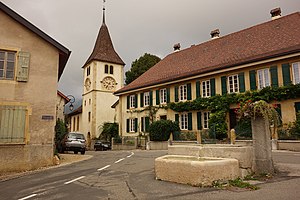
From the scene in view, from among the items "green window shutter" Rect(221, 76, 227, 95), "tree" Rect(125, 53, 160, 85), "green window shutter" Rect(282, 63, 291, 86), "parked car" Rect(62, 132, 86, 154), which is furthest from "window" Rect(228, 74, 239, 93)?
"tree" Rect(125, 53, 160, 85)

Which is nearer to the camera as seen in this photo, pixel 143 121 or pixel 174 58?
pixel 143 121

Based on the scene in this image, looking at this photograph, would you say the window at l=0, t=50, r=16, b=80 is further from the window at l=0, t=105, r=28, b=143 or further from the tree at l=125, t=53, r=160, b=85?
the tree at l=125, t=53, r=160, b=85

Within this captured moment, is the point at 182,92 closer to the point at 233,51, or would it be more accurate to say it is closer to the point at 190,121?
the point at 190,121

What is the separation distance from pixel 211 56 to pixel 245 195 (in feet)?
70.1

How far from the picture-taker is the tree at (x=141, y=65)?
45156 millimetres

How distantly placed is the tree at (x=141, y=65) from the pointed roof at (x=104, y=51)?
2.58m

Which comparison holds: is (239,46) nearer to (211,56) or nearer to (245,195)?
(211,56)

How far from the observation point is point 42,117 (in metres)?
12.5

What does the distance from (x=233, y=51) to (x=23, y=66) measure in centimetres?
1767

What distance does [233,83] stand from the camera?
72.0ft

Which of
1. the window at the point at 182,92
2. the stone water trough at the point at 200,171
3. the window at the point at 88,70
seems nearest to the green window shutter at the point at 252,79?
the window at the point at 182,92

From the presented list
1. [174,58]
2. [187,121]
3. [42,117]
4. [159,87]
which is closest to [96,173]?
[42,117]

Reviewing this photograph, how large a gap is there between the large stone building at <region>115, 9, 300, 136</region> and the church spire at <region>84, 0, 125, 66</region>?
49.5 feet

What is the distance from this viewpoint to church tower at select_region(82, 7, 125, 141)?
4301 centimetres
